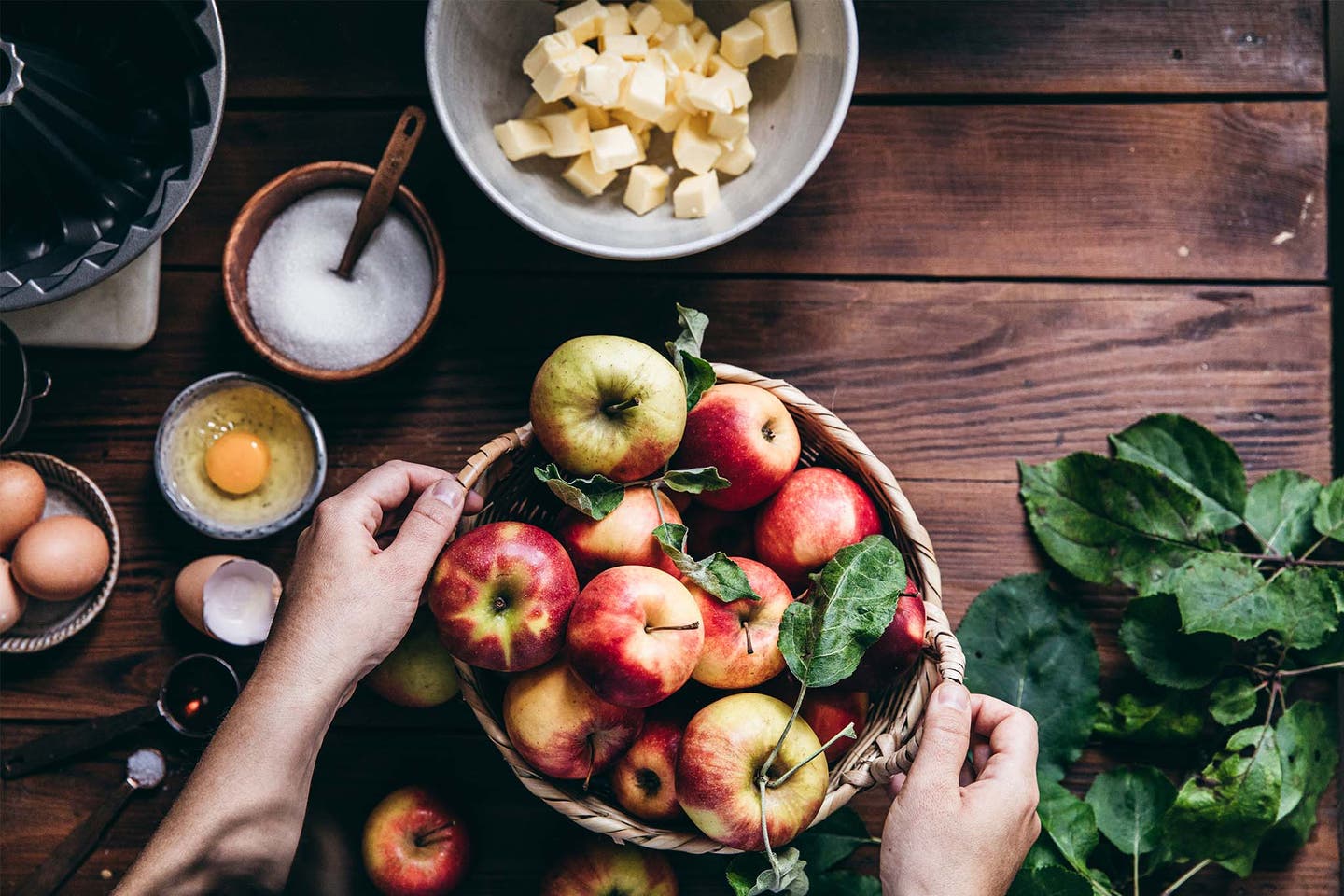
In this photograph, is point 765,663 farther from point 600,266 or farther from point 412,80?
point 412,80

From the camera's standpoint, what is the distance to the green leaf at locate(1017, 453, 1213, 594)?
3.74 ft

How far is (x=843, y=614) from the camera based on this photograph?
881 millimetres

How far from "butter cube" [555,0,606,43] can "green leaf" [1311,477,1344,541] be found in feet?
3.25

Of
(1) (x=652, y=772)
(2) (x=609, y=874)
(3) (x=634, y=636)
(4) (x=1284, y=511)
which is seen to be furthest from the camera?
(4) (x=1284, y=511)

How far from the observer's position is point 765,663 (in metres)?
0.94

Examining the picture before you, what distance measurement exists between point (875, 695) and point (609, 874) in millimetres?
348

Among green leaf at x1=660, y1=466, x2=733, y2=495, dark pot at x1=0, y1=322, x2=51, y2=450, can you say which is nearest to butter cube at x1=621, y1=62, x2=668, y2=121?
green leaf at x1=660, y1=466, x2=733, y2=495

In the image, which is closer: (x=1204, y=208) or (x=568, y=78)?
(x=568, y=78)

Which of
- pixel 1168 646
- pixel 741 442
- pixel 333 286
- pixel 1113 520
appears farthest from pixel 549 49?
pixel 1168 646

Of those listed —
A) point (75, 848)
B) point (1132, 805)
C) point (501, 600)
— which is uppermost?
point (501, 600)

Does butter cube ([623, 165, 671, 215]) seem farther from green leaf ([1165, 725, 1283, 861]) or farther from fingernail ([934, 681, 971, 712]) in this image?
green leaf ([1165, 725, 1283, 861])

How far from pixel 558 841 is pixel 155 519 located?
0.63 m

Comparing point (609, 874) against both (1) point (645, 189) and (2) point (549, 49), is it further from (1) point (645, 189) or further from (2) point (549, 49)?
(2) point (549, 49)

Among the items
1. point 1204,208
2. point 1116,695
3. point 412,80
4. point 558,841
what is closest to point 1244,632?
point 1116,695
